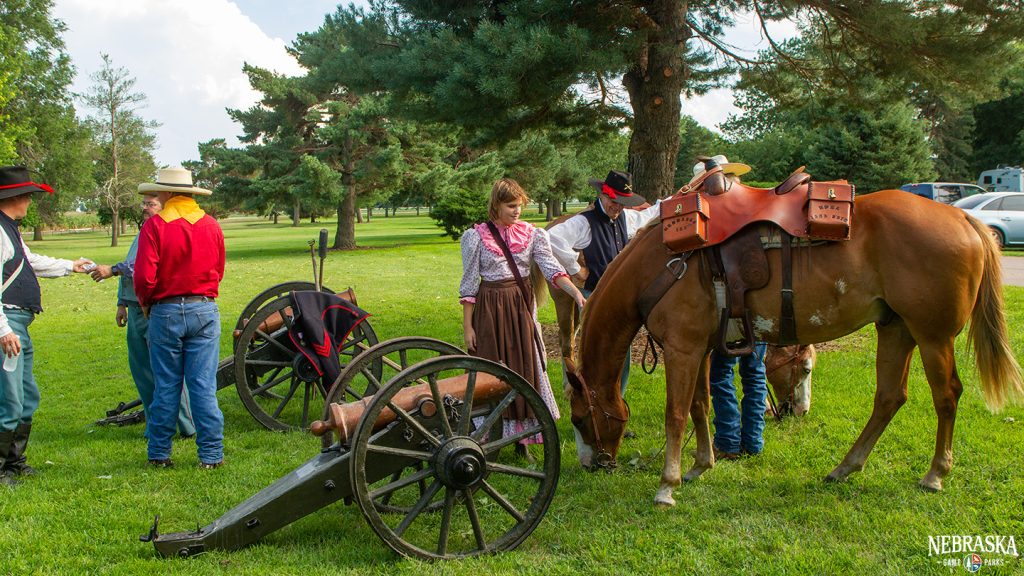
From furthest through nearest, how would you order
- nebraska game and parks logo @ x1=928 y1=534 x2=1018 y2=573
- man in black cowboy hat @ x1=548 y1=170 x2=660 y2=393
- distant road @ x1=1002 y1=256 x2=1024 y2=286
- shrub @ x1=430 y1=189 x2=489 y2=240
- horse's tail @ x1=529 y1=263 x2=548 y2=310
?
1. shrub @ x1=430 y1=189 x2=489 y2=240
2. distant road @ x1=1002 y1=256 x2=1024 y2=286
3. horse's tail @ x1=529 y1=263 x2=548 y2=310
4. man in black cowboy hat @ x1=548 y1=170 x2=660 y2=393
5. nebraska game and parks logo @ x1=928 y1=534 x2=1018 y2=573

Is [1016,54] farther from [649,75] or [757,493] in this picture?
[757,493]

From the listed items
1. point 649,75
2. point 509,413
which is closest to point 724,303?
point 509,413

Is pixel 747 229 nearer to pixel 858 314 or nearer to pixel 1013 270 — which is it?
pixel 858 314

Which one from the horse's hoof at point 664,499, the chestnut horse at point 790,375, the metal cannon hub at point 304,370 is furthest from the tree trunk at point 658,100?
the horse's hoof at point 664,499

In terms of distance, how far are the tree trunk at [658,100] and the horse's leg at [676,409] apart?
4.37 m

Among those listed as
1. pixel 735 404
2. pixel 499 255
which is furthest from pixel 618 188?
pixel 735 404

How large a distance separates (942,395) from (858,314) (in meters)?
0.65

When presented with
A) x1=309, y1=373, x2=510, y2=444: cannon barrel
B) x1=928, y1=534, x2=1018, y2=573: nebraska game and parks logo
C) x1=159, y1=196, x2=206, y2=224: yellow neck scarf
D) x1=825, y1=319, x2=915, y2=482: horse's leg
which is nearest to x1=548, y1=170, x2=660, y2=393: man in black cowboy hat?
x1=825, y1=319, x2=915, y2=482: horse's leg

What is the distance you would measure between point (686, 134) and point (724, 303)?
174 feet

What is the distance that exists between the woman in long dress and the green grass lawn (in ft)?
2.48

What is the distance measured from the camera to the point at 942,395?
3.91 m

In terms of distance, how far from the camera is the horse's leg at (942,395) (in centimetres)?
385

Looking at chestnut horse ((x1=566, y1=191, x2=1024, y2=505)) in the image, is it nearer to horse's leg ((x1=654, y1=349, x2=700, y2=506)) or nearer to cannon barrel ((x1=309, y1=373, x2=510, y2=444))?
horse's leg ((x1=654, y1=349, x2=700, y2=506))

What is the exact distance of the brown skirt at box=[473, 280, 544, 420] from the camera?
4.54 metres
